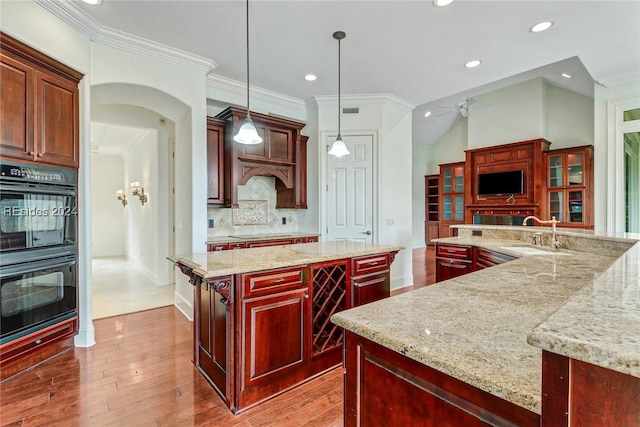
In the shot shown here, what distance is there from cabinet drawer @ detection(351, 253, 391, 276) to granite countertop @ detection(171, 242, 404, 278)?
6cm

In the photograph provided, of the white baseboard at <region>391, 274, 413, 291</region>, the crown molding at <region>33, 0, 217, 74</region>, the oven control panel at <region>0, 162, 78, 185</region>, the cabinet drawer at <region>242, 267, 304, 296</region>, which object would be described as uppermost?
the crown molding at <region>33, 0, 217, 74</region>

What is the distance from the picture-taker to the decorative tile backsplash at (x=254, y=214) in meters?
4.32

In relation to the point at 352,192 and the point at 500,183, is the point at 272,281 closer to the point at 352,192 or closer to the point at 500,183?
the point at 352,192

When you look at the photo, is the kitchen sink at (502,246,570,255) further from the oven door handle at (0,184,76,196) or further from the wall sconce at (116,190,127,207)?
the wall sconce at (116,190,127,207)

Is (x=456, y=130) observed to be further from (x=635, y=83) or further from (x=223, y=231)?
(x=223, y=231)

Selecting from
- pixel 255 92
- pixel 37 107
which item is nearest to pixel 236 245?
pixel 37 107

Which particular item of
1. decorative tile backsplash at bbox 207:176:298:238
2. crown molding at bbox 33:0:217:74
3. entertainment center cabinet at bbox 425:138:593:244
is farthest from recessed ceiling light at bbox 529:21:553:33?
entertainment center cabinet at bbox 425:138:593:244

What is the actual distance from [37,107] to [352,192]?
3.70m

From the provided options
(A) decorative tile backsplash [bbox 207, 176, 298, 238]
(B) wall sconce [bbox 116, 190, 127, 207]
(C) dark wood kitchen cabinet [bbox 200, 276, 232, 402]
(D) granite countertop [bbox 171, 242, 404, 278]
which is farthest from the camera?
(B) wall sconce [bbox 116, 190, 127, 207]

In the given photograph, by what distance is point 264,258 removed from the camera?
7.14 ft

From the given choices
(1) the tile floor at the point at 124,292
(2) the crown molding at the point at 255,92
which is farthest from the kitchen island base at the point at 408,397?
(2) the crown molding at the point at 255,92

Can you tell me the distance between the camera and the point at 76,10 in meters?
2.60

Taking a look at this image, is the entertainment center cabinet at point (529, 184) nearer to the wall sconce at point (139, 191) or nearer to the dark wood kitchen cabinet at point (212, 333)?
the dark wood kitchen cabinet at point (212, 333)

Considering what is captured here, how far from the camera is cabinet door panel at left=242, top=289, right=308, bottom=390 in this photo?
1.94 metres
